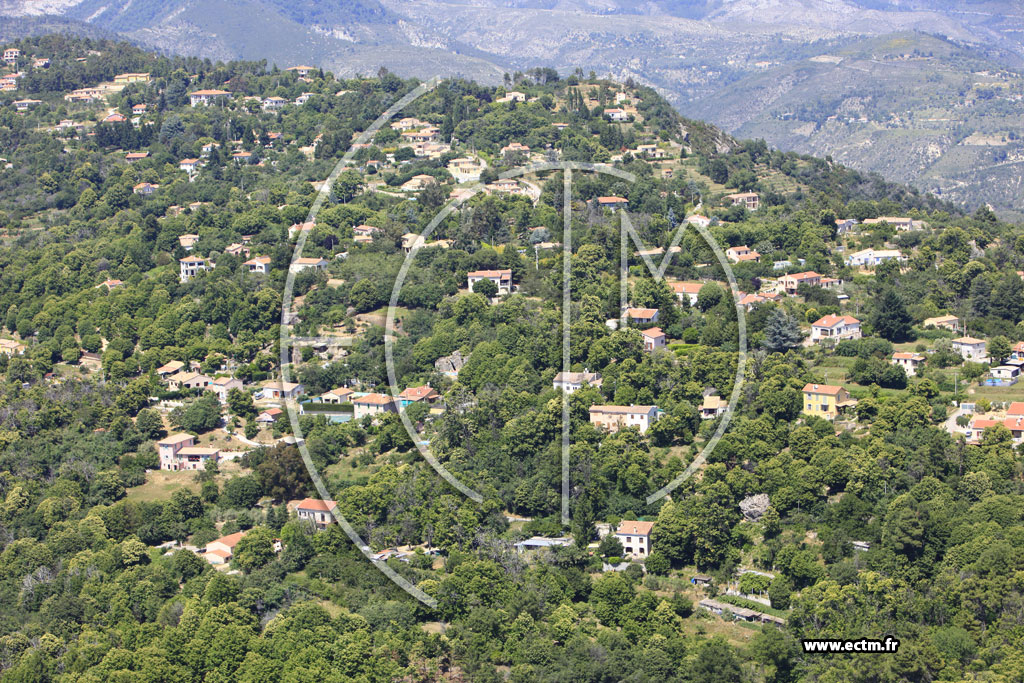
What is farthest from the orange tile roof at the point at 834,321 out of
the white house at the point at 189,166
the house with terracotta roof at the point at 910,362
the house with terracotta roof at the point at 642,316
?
the white house at the point at 189,166

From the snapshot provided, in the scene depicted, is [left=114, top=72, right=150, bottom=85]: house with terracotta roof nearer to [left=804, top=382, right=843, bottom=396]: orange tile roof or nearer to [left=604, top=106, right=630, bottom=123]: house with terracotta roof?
[left=604, top=106, right=630, bottom=123]: house with terracotta roof

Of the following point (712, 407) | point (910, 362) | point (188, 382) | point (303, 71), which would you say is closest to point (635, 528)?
point (712, 407)

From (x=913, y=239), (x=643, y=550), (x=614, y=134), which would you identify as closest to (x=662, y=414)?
(x=643, y=550)

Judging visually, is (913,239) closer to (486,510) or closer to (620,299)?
(620,299)

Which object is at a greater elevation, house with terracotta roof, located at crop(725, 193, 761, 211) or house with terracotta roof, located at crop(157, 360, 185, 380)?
house with terracotta roof, located at crop(725, 193, 761, 211)

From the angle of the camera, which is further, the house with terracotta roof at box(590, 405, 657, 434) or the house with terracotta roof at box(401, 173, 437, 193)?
the house with terracotta roof at box(401, 173, 437, 193)

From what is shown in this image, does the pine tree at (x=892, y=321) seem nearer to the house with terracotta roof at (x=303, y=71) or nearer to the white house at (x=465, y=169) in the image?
the white house at (x=465, y=169)

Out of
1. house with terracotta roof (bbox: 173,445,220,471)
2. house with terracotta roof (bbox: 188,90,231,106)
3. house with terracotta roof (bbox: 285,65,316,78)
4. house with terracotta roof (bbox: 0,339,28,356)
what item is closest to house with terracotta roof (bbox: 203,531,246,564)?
house with terracotta roof (bbox: 173,445,220,471)
